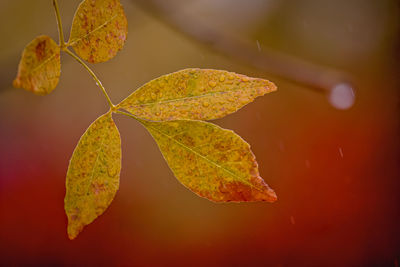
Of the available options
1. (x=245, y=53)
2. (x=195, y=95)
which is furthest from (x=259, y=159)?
(x=195, y=95)

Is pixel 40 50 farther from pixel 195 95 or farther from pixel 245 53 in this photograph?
pixel 245 53

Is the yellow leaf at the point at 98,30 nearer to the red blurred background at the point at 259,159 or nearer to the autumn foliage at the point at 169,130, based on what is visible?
the autumn foliage at the point at 169,130

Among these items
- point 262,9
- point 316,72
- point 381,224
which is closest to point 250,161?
point 316,72

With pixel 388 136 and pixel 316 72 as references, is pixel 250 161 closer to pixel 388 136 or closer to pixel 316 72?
pixel 316 72

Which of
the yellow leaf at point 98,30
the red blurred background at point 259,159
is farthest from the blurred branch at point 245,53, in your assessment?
the red blurred background at point 259,159

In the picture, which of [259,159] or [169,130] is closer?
[169,130]
